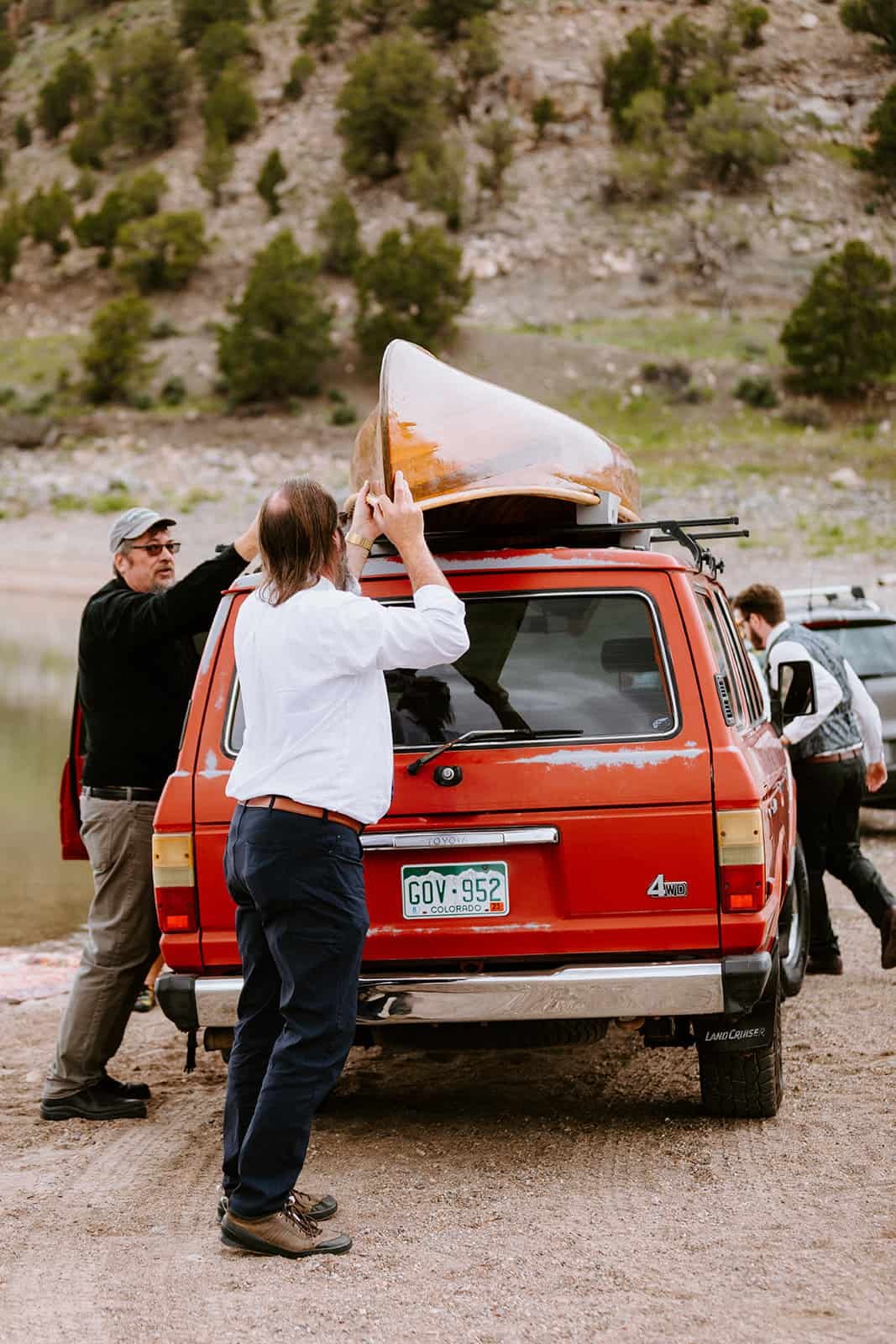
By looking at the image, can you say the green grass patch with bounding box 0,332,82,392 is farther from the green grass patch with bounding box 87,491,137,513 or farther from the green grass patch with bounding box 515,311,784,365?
the green grass patch with bounding box 87,491,137,513

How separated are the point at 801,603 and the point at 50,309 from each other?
79.6m

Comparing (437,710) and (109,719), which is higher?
(437,710)

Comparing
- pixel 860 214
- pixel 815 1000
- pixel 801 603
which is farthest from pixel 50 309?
pixel 815 1000

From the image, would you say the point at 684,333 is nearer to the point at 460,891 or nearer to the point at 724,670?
the point at 724,670

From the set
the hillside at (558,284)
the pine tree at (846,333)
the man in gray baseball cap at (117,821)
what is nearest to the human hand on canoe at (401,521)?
the man in gray baseball cap at (117,821)

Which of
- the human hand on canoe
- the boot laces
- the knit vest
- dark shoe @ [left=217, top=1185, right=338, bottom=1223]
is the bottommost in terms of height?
the knit vest

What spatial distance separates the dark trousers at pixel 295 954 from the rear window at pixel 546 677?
0.99 m

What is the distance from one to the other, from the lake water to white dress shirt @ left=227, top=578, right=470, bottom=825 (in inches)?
265

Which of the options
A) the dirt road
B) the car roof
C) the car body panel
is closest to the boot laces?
the dirt road

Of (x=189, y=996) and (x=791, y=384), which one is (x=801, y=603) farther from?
(x=791, y=384)

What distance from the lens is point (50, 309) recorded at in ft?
290

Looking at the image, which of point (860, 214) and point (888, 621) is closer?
point (888, 621)

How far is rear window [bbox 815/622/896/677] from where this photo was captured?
12930mm

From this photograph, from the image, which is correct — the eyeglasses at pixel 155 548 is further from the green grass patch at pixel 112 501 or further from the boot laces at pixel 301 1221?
the green grass patch at pixel 112 501
